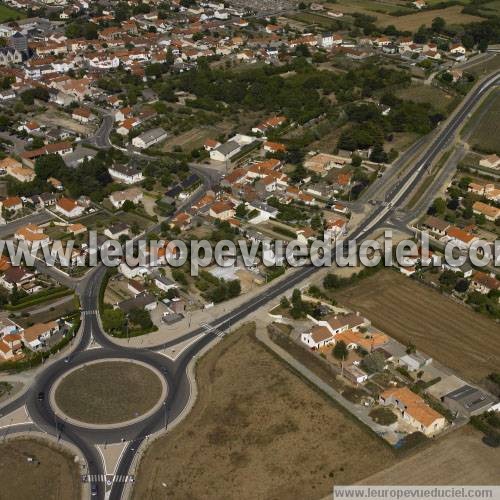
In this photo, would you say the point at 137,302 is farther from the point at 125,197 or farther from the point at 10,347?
the point at 125,197

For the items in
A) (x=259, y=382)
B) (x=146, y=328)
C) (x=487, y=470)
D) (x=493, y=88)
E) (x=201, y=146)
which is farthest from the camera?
(x=493, y=88)

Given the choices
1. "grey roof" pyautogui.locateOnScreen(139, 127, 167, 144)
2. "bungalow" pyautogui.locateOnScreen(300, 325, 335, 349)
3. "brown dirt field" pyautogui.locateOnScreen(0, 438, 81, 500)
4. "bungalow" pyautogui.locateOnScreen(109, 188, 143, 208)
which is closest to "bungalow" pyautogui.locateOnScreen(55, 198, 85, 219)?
"bungalow" pyautogui.locateOnScreen(109, 188, 143, 208)

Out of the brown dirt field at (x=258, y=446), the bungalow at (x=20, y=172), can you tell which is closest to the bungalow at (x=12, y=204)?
the bungalow at (x=20, y=172)

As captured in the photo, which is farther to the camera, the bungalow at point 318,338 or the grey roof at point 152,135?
the grey roof at point 152,135

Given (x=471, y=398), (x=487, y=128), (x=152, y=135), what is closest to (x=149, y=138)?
(x=152, y=135)

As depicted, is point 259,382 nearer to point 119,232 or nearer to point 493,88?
point 119,232

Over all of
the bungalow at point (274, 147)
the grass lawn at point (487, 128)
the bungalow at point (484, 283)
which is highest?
the grass lawn at point (487, 128)

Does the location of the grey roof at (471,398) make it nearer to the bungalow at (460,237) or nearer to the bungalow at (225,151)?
the bungalow at (460,237)

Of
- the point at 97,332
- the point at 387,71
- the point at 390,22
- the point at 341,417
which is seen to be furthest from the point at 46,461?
the point at 390,22
